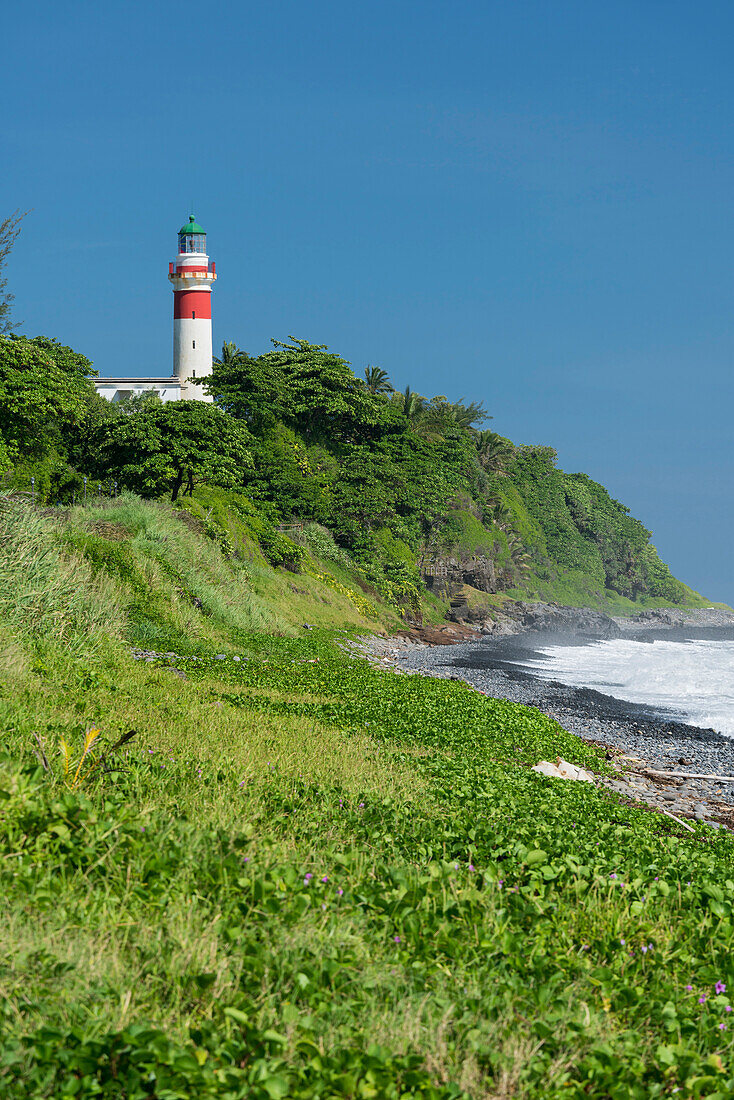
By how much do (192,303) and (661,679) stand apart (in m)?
49.7

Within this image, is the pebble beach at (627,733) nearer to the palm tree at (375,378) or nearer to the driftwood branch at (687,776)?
the driftwood branch at (687,776)

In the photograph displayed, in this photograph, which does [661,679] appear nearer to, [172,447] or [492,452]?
[172,447]

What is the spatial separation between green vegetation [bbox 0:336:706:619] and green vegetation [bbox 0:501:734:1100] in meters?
25.6

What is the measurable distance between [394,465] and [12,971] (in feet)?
170

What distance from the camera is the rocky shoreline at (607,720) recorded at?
12742 mm

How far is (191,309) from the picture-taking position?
6712 cm

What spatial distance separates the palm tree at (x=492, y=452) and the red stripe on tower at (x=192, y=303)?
34865 mm

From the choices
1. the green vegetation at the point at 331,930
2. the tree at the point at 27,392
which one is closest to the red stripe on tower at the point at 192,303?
the tree at the point at 27,392

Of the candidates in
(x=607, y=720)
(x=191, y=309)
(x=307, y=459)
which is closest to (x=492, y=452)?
(x=191, y=309)

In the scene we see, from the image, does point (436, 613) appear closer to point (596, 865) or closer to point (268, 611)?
point (268, 611)

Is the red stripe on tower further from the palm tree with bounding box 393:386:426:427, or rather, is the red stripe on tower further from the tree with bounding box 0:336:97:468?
the tree with bounding box 0:336:97:468

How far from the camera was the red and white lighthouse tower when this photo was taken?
219ft

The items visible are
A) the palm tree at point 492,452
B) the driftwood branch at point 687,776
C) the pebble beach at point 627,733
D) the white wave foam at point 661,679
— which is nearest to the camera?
the pebble beach at point 627,733

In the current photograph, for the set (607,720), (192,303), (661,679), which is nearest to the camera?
(607,720)
